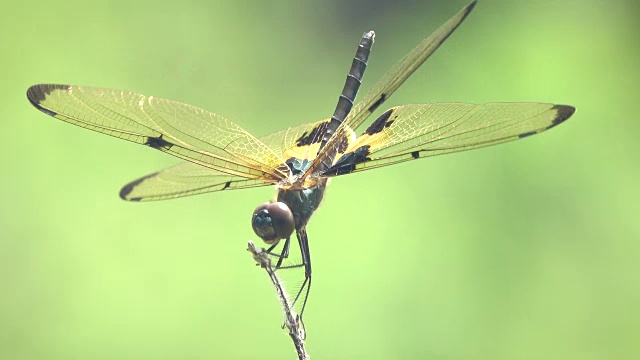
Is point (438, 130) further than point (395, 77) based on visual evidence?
No

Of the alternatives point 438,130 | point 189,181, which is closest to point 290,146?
point 189,181

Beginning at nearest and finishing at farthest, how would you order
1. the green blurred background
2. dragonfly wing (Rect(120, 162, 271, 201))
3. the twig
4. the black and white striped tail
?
the twig
dragonfly wing (Rect(120, 162, 271, 201))
the black and white striped tail
the green blurred background

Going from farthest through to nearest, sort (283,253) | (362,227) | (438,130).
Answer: (362,227)
(438,130)
(283,253)

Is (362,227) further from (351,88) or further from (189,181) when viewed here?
(189,181)

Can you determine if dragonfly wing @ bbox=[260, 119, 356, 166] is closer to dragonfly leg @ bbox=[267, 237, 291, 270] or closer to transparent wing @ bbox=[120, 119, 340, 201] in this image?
transparent wing @ bbox=[120, 119, 340, 201]

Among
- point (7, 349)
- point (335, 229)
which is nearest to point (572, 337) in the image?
point (335, 229)

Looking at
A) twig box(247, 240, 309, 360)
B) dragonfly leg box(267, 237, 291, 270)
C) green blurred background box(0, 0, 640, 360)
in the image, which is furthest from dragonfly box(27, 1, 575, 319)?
green blurred background box(0, 0, 640, 360)

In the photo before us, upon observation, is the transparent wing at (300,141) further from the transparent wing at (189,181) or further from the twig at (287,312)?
the twig at (287,312)

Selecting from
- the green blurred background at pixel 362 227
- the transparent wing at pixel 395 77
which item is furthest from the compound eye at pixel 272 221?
the green blurred background at pixel 362 227
